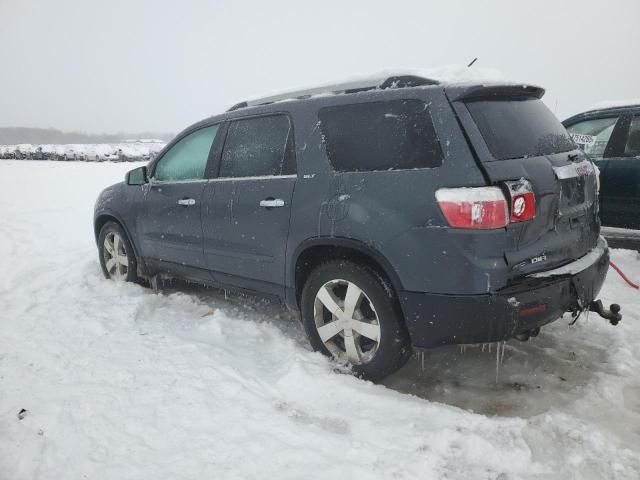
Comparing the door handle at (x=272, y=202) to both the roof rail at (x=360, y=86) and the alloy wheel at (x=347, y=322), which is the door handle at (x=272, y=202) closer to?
the alloy wheel at (x=347, y=322)

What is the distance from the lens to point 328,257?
3014 mm

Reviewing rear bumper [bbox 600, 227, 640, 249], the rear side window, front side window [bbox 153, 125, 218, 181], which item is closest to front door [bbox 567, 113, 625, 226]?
rear bumper [bbox 600, 227, 640, 249]

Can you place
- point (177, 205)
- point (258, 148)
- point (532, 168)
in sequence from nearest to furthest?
1. point (532, 168)
2. point (258, 148)
3. point (177, 205)

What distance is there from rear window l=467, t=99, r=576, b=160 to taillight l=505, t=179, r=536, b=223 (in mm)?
191

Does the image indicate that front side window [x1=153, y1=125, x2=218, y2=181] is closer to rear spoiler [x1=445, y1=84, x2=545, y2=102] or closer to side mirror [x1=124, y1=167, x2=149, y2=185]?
side mirror [x1=124, y1=167, x2=149, y2=185]

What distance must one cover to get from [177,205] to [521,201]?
114 inches

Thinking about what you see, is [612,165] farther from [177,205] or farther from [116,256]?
[116,256]

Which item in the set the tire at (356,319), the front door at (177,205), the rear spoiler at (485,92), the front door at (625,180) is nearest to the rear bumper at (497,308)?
the tire at (356,319)

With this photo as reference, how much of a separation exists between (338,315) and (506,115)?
5.19 feet

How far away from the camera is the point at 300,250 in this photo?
10.0 feet

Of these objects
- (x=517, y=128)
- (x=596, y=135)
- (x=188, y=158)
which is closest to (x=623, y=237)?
(x=596, y=135)

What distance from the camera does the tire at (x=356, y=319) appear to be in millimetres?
2721

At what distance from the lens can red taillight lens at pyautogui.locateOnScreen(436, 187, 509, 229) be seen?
7.59 feet

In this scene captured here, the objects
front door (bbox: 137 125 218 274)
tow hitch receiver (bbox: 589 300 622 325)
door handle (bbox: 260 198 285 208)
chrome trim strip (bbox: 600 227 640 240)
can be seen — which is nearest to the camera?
tow hitch receiver (bbox: 589 300 622 325)
